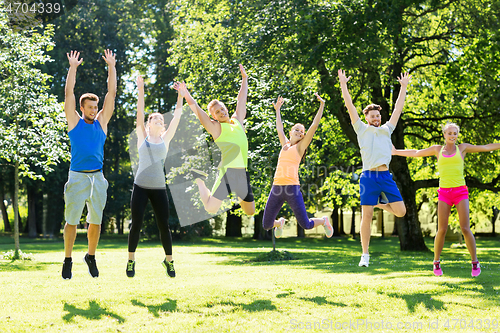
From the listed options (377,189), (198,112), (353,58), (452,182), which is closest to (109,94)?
(198,112)

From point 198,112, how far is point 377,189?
10.7 feet

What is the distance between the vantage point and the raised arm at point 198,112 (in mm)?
7292

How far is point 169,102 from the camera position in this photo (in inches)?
1497

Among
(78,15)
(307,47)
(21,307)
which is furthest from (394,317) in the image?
(78,15)

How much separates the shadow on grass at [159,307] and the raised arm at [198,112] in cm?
270

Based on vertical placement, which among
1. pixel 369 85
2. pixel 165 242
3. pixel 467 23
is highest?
pixel 467 23

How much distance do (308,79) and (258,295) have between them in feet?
41.3

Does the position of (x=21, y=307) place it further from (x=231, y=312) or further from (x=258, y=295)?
(x=258, y=295)

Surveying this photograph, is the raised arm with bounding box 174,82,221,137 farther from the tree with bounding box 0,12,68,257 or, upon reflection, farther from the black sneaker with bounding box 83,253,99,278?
the tree with bounding box 0,12,68,257

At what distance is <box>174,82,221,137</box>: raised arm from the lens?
7.29 m

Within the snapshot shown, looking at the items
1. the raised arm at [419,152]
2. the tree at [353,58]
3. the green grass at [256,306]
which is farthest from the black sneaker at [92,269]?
the tree at [353,58]

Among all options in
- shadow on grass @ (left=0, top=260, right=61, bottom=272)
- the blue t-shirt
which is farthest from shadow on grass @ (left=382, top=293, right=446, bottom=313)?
shadow on grass @ (left=0, top=260, right=61, bottom=272)

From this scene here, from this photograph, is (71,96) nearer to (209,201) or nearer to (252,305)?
(209,201)

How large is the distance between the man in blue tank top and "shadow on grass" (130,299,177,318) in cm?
78
